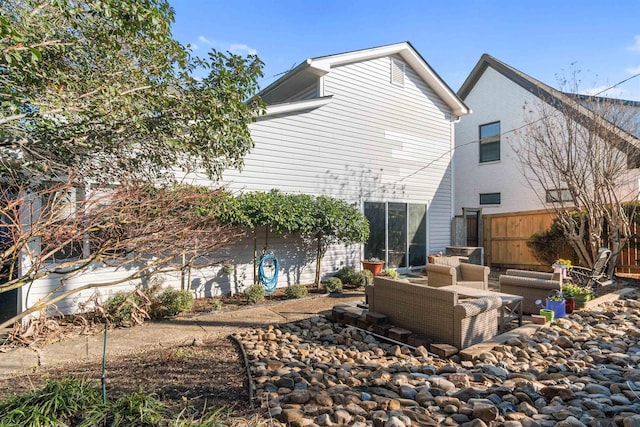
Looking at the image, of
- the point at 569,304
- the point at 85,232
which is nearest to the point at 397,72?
the point at 569,304

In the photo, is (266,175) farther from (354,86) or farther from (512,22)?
(512,22)

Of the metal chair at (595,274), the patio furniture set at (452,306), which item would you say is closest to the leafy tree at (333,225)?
the patio furniture set at (452,306)

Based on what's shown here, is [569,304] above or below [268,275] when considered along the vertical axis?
below

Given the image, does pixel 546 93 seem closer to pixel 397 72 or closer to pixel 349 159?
pixel 397 72

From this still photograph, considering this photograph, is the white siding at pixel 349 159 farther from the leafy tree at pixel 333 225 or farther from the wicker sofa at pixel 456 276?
the wicker sofa at pixel 456 276

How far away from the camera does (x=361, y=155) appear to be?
965cm

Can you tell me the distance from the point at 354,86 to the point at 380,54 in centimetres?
130

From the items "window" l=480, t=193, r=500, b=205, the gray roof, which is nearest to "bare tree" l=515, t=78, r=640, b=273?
the gray roof

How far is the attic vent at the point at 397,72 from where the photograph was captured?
404 inches

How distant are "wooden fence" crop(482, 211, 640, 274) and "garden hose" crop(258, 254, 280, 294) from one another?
323 inches

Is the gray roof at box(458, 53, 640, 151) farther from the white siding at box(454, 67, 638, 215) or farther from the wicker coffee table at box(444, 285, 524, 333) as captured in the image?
the wicker coffee table at box(444, 285, 524, 333)

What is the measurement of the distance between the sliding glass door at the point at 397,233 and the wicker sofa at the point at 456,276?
2702mm

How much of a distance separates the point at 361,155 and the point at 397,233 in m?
2.54

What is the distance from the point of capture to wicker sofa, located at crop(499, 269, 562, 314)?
5.96 m
